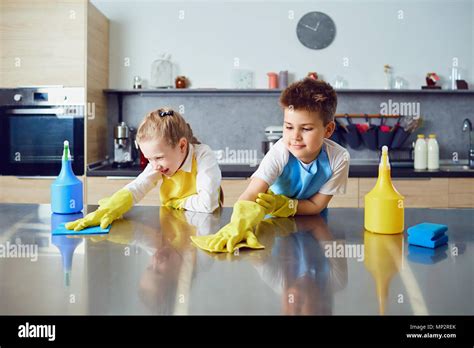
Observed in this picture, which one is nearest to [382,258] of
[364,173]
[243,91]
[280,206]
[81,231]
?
[280,206]

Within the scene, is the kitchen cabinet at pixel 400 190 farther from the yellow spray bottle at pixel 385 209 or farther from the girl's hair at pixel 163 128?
the yellow spray bottle at pixel 385 209

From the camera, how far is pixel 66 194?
1501 millimetres

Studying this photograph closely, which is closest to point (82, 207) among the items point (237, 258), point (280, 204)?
point (280, 204)

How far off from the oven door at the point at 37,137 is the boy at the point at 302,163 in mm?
1901

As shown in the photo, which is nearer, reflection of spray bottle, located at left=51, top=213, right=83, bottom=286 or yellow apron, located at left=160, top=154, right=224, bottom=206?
reflection of spray bottle, located at left=51, top=213, right=83, bottom=286

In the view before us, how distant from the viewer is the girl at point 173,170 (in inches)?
62.0

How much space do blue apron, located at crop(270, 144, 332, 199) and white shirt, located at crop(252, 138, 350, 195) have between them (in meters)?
0.02

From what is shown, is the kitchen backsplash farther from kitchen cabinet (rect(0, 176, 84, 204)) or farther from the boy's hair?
the boy's hair

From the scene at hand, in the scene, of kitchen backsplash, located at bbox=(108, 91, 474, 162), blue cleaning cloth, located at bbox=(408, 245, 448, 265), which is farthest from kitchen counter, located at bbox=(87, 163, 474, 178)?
blue cleaning cloth, located at bbox=(408, 245, 448, 265)

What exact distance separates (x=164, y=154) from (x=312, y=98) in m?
0.50

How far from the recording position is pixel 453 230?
1326 mm

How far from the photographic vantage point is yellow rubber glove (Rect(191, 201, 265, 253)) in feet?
3.57

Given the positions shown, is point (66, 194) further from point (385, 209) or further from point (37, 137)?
point (37, 137)
